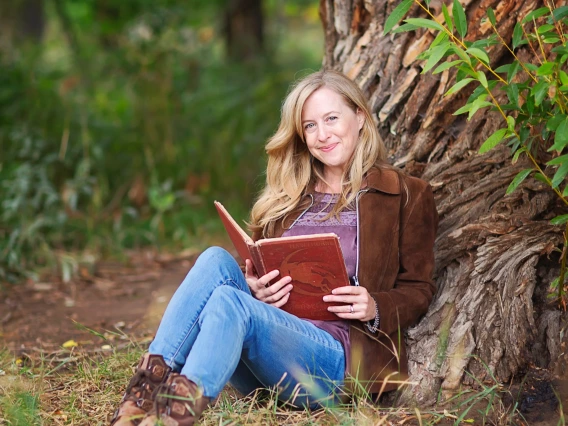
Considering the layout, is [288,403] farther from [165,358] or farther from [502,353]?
[502,353]

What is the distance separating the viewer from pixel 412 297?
10.1ft

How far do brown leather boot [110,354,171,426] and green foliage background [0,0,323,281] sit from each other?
275cm

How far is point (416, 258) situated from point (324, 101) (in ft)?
2.49

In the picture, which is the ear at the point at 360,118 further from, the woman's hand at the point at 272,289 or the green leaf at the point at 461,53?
the green leaf at the point at 461,53

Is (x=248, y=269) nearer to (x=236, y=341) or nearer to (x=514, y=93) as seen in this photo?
(x=236, y=341)

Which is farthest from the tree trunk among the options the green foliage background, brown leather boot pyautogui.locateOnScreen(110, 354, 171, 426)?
the green foliage background

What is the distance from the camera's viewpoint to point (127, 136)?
23.6 ft

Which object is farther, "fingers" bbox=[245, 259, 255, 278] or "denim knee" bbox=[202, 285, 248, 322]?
"fingers" bbox=[245, 259, 255, 278]

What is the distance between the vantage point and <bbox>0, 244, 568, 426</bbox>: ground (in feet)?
9.77

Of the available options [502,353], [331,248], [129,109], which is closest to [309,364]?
[331,248]

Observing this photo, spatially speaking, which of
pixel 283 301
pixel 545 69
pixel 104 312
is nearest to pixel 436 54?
pixel 545 69

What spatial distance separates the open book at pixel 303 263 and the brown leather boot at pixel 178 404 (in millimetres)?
593

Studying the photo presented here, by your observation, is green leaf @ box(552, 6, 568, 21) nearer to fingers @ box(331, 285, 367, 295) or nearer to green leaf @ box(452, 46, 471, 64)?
green leaf @ box(452, 46, 471, 64)

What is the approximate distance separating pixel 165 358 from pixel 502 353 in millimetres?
1307
